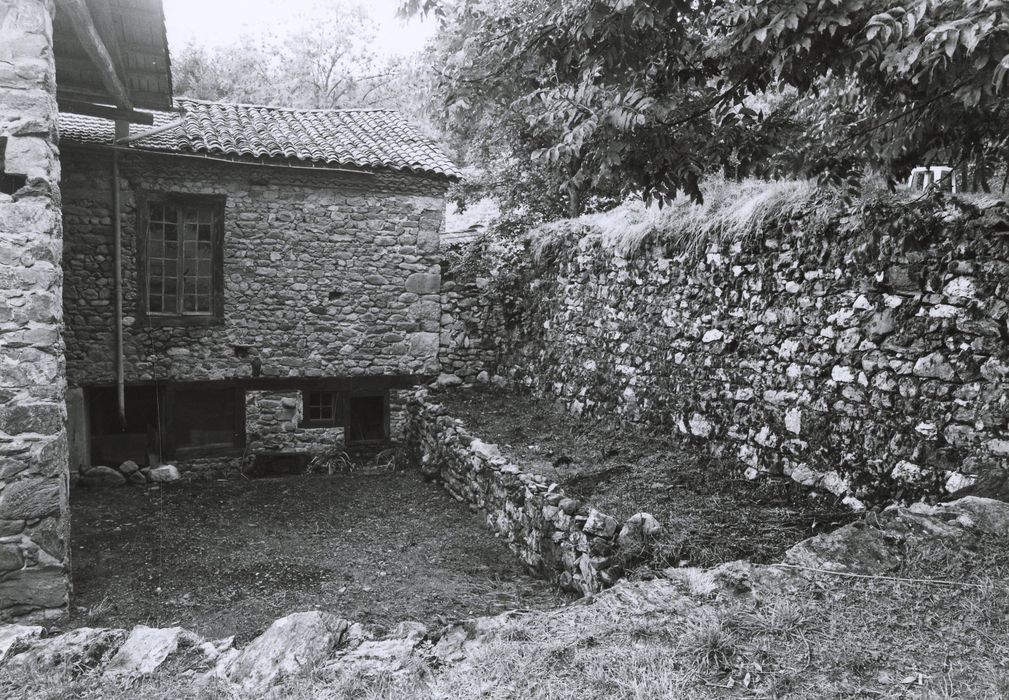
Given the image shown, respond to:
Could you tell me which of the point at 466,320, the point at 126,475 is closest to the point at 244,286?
the point at 126,475

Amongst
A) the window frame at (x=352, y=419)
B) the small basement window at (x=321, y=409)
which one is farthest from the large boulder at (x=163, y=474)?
the window frame at (x=352, y=419)

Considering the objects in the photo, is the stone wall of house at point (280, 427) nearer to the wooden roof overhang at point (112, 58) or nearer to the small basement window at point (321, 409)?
the small basement window at point (321, 409)

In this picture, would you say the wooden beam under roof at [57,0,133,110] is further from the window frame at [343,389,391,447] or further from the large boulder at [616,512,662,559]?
the large boulder at [616,512,662,559]

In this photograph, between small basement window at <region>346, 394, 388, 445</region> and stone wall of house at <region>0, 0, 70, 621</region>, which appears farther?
small basement window at <region>346, 394, 388, 445</region>

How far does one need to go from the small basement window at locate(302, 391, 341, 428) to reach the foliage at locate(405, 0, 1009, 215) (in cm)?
690

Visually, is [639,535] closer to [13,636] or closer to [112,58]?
[13,636]

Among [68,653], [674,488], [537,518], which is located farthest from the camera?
[537,518]

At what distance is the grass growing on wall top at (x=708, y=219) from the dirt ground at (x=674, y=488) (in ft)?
6.38

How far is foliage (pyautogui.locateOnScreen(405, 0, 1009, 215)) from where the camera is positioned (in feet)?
10.7

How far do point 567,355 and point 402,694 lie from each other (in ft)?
22.3

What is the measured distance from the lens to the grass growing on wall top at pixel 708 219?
571 centimetres

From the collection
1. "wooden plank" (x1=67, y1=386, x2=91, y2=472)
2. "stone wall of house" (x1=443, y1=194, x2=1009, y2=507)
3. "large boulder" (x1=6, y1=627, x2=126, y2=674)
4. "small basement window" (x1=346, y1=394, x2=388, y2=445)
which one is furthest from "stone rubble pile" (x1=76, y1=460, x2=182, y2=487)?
"large boulder" (x1=6, y1=627, x2=126, y2=674)

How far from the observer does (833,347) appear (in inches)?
201

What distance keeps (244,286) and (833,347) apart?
8002mm
